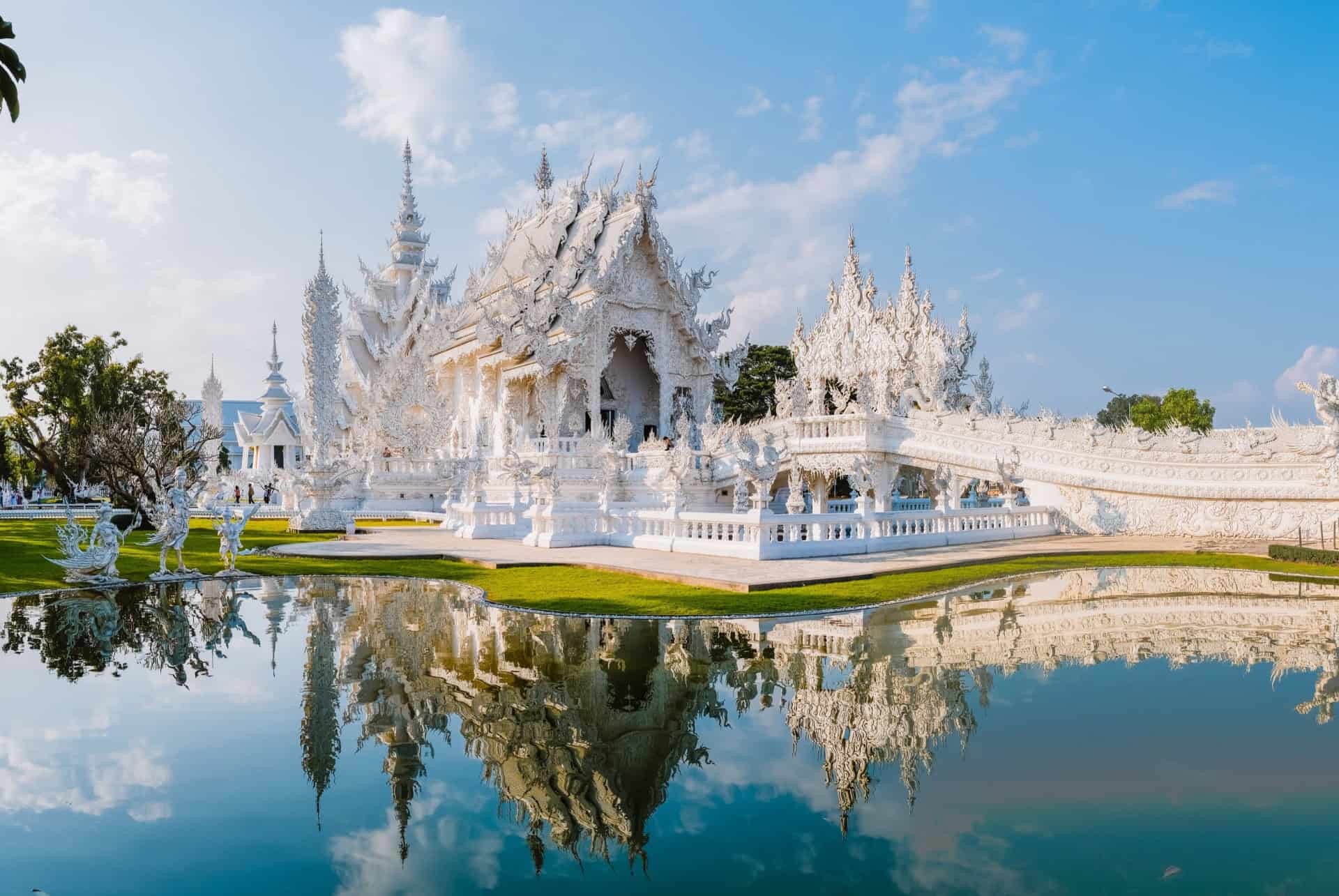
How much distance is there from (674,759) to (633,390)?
2241 centimetres

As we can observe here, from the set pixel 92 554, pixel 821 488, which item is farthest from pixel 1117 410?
pixel 92 554

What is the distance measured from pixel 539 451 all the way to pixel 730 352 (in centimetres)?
745

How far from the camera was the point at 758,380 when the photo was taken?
125 feet

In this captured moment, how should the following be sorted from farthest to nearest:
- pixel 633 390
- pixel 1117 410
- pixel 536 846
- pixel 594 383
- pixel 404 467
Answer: pixel 1117 410 → pixel 633 390 → pixel 404 467 → pixel 594 383 → pixel 536 846

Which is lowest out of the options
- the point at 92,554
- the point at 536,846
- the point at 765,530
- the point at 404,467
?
the point at 536,846

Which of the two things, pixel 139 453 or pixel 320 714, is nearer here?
pixel 320 714

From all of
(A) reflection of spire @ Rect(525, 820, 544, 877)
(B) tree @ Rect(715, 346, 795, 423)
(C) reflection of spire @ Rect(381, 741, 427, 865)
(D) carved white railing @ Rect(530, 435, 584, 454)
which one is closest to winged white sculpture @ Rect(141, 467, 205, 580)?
(C) reflection of spire @ Rect(381, 741, 427, 865)

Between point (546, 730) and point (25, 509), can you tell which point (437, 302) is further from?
point (546, 730)

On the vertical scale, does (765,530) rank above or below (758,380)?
below

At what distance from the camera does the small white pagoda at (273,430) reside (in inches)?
1681

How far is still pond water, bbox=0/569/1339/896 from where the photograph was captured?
3.32 meters

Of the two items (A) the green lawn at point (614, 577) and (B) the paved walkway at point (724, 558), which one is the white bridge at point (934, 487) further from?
(A) the green lawn at point (614, 577)

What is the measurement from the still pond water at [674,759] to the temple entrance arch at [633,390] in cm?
1848

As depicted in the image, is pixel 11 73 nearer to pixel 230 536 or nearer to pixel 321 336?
pixel 230 536
